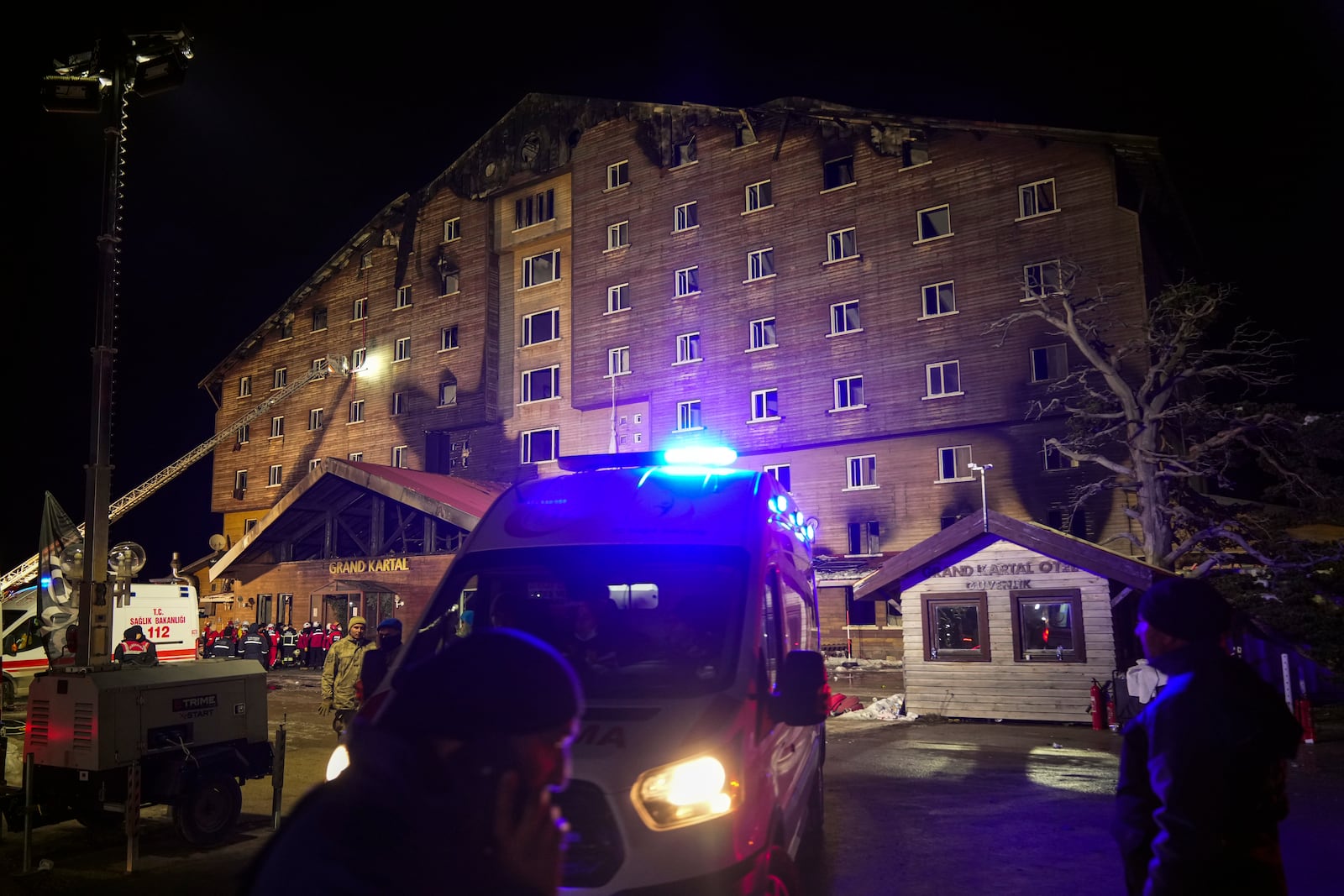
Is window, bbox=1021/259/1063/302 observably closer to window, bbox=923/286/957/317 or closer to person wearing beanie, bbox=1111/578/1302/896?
window, bbox=923/286/957/317

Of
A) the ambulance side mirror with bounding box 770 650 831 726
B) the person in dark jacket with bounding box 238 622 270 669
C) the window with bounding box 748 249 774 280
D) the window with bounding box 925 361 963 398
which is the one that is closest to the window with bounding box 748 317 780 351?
the window with bounding box 748 249 774 280

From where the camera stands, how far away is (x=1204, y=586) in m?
3.25

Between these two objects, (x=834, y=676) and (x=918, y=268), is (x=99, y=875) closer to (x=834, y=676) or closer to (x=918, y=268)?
(x=834, y=676)

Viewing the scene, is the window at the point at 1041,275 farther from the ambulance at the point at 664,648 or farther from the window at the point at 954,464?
the ambulance at the point at 664,648

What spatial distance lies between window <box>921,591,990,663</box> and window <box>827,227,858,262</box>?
19831mm

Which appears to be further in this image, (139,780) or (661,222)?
(661,222)

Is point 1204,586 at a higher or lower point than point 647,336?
lower

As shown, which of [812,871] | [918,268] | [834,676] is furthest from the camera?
[918,268]

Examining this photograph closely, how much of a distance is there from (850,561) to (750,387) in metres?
8.21

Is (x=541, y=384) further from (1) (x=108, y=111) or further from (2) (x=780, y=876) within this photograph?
(2) (x=780, y=876)

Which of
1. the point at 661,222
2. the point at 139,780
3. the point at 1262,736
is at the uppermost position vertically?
the point at 661,222

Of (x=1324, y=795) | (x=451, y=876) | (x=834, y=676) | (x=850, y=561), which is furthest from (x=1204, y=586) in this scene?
(x=850, y=561)

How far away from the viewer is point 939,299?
32.9m

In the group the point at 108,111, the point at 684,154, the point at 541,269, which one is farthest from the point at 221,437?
the point at 108,111
